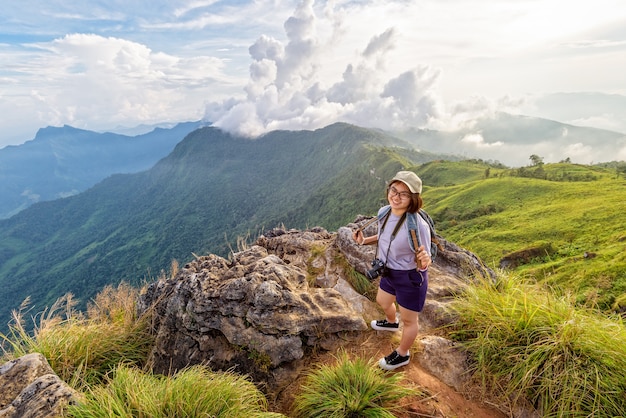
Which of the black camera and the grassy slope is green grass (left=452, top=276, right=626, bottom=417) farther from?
the black camera

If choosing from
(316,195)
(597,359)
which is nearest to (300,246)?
(597,359)

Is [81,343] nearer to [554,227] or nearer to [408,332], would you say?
[408,332]

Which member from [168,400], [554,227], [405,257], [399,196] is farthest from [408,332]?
[554,227]

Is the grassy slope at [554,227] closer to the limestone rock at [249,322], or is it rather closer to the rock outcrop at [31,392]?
the limestone rock at [249,322]

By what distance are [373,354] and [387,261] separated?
1831 millimetres

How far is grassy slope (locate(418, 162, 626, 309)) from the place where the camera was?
1812cm

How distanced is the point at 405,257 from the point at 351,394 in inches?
87.6

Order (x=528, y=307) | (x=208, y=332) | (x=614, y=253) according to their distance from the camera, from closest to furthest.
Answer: (x=528, y=307), (x=208, y=332), (x=614, y=253)

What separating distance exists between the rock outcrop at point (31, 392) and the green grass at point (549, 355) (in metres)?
5.94

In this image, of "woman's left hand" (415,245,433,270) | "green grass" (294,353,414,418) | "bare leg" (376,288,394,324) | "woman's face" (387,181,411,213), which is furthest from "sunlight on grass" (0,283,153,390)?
"woman's face" (387,181,411,213)

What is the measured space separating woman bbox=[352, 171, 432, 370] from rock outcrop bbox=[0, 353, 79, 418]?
446 centimetres

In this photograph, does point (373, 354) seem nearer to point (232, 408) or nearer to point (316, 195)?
point (232, 408)

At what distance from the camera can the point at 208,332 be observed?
6.75 meters

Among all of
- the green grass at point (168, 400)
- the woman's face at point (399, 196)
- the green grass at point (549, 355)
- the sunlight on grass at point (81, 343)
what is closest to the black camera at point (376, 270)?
the woman's face at point (399, 196)
